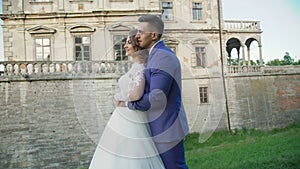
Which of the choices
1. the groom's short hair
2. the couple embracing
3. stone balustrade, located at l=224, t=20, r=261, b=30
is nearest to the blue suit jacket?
the couple embracing

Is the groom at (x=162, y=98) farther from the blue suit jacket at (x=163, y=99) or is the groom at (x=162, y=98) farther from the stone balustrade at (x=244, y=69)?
the stone balustrade at (x=244, y=69)

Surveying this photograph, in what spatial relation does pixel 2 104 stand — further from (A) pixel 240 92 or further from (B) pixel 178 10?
(A) pixel 240 92

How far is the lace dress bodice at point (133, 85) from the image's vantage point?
1.82 m

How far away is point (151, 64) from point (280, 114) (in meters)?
17.6

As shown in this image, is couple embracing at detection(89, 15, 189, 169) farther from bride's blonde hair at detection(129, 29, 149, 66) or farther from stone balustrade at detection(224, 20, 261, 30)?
stone balustrade at detection(224, 20, 261, 30)

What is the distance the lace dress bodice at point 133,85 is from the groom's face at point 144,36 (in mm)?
142

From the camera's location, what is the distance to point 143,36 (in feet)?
6.38

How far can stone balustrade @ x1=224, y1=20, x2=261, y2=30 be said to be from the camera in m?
18.8

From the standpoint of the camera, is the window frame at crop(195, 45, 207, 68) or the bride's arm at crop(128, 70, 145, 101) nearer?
the bride's arm at crop(128, 70, 145, 101)

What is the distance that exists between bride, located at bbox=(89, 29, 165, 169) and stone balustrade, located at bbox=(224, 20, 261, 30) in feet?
58.0

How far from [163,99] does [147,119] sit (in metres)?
0.20

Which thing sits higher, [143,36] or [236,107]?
[143,36]

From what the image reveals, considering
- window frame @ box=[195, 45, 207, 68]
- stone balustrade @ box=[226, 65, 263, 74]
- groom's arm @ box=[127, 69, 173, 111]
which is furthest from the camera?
stone balustrade @ box=[226, 65, 263, 74]

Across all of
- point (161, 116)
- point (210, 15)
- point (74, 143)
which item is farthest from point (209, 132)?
point (210, 15)
